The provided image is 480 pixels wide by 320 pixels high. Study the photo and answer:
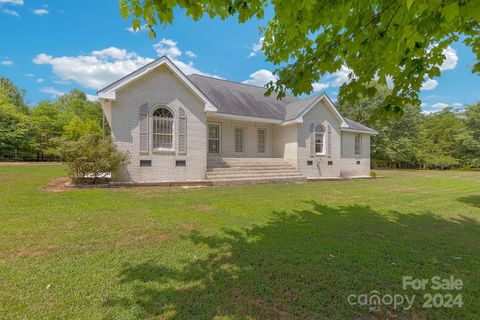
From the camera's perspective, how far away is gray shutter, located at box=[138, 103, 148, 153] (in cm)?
1101

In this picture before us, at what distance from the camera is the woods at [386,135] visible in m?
30.9

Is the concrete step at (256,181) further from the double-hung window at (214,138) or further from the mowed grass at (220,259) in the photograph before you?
the mowed grass at (220,259)

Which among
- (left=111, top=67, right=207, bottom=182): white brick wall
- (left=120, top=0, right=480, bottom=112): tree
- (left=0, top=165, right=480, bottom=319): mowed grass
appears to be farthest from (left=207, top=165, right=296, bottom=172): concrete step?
(left=120, top=0, right=480, bottom=112): tree

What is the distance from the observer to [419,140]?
120 feet

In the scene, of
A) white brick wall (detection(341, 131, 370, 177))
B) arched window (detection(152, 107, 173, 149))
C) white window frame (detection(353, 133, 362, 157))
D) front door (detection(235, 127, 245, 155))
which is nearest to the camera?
arched window (detection(152, 107, 173, 149))

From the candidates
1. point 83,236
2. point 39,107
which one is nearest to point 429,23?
point 83,236

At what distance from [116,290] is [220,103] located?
43.3 ft

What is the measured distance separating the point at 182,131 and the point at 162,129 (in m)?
0.96

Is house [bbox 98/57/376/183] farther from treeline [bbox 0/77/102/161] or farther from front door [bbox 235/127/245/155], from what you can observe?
treeline [bbox 0/77/102/161]

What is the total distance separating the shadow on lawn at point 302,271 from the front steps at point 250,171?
24.2 feet

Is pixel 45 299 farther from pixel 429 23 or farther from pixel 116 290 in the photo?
pixel 429 23

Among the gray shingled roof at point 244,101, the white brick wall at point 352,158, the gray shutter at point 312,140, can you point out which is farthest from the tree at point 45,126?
the white brick wall at point 352,158

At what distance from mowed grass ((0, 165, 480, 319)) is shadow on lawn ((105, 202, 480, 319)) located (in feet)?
0.06

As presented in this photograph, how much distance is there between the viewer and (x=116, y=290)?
2.76m
